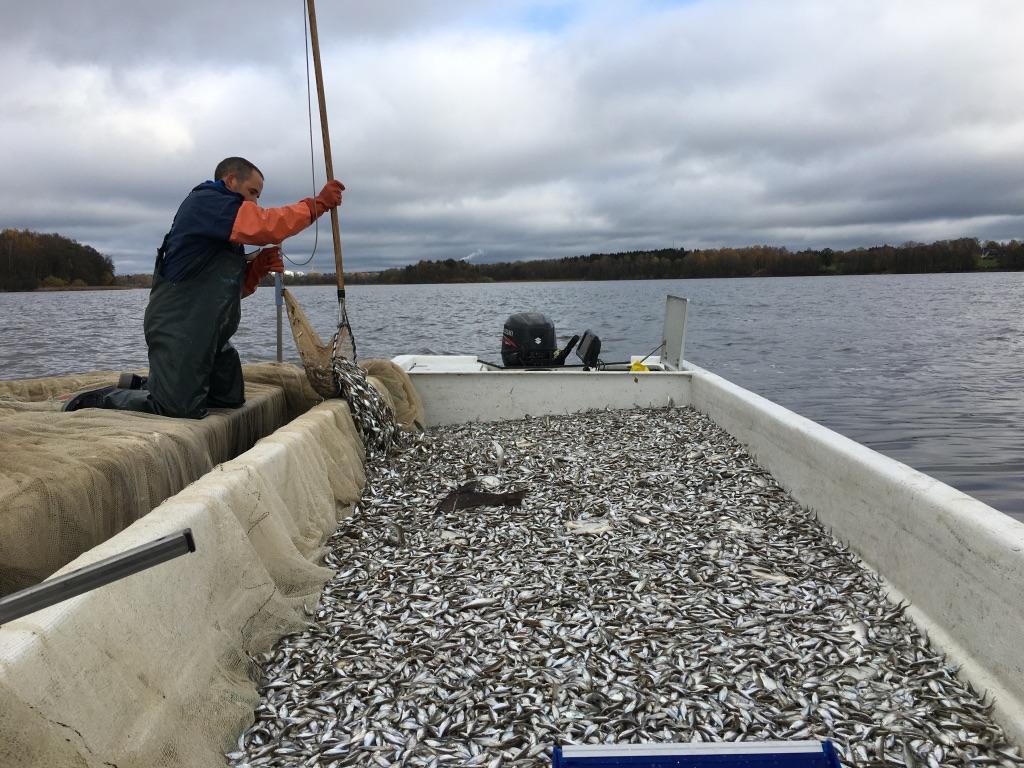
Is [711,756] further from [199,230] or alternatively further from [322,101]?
[322,101]

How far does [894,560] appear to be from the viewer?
13.9ft

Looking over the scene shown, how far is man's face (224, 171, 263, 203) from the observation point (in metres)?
5.71

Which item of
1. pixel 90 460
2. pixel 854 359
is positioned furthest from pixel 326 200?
pixel 854 359

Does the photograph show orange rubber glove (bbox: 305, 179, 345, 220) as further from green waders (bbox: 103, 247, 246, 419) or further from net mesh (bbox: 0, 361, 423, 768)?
net mesh (bbox: 0, 361, 423, 768)

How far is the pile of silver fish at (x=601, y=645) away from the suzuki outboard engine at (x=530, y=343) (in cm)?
510

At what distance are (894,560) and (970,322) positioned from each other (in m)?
45.9

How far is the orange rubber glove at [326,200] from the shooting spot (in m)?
5.76

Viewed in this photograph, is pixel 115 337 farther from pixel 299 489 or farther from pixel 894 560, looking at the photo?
pixel 894 560

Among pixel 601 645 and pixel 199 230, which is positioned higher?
pixel 199 230

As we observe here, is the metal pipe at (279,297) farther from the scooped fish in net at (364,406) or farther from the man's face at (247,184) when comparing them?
the man's face at (247,184)

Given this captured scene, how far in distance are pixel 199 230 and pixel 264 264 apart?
1001 millimetres

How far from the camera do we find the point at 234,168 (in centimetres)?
571

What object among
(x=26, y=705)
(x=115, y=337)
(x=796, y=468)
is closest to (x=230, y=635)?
(x=26, y=705)

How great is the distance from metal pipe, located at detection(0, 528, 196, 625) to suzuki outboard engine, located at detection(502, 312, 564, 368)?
928cm
